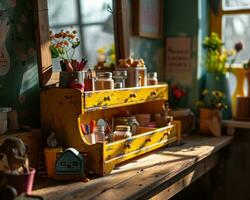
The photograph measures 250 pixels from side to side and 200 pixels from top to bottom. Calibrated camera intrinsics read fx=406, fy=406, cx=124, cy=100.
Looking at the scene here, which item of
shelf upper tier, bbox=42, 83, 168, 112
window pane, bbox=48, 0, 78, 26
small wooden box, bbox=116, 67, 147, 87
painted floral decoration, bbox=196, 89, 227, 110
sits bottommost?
painted floral decoration, bbox=196, 89, 227, 110

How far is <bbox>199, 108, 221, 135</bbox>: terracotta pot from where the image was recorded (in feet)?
7.97

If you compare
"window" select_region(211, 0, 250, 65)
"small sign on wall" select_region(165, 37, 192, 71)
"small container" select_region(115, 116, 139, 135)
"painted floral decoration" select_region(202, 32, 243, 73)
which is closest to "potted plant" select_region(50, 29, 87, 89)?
"small container" select_region(115, 116, 139, 135)

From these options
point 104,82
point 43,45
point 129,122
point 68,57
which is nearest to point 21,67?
point 43,45

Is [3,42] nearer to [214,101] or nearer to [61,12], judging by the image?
[61,12]

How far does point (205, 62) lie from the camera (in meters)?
2.62

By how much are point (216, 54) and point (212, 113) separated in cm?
39

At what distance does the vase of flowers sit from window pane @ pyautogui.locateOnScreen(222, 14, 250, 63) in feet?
0.22

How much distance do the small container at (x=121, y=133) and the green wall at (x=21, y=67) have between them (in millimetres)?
340

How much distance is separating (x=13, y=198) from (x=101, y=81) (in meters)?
0.73

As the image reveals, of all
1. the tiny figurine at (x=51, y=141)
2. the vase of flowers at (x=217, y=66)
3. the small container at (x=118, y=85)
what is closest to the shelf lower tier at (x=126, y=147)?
the tiny figurine at (x=51, y=141)

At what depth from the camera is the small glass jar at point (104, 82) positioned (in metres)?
1.75

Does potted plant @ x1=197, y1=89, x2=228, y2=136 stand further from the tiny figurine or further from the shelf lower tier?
the tiny figurine

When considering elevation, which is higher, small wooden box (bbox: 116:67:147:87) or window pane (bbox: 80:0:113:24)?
window pane (bbox: 80:0:113:24)

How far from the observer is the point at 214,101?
8.05ft
